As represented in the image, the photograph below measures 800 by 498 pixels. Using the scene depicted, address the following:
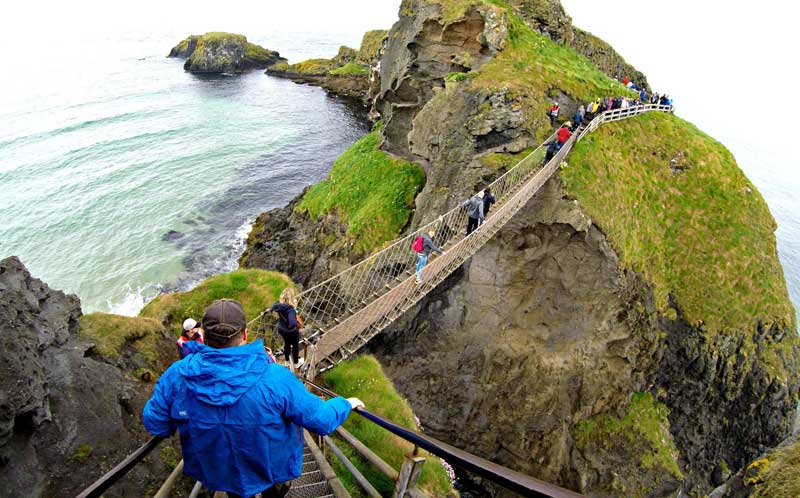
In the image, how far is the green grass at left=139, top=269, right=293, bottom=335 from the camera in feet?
38.4

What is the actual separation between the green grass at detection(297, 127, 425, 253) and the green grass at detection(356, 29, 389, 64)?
154 ft

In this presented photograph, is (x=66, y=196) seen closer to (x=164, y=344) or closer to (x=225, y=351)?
(x=164, y=344)

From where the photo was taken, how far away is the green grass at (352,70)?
7231 centimetres

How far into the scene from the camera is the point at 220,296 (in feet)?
42.0

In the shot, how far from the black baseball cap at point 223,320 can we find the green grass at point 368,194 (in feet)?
63.5

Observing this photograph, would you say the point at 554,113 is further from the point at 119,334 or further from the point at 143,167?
the point at 143,167

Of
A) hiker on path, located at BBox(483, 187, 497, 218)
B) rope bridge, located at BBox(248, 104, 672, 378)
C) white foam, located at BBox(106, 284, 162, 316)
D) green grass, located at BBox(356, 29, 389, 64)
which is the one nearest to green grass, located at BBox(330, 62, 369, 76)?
green grass, located at BBox(356, 29, 389, 64)

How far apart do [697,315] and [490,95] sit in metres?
13.8

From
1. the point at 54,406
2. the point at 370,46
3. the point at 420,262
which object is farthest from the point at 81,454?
the point at 370,46

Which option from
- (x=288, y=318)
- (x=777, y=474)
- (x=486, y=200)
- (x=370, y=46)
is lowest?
(x=288, y=318)

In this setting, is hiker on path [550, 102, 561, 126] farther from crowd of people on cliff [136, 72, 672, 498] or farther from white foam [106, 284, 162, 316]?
white foam [106, 284, 162, 316]

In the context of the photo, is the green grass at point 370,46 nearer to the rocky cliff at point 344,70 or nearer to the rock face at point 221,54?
the rocky cliff at point 344,70

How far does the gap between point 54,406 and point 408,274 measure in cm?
981

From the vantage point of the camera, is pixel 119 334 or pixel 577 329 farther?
pixel 577 329
